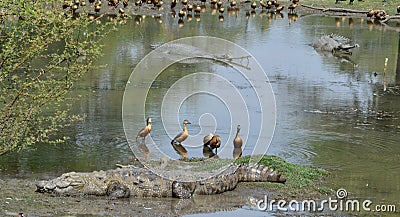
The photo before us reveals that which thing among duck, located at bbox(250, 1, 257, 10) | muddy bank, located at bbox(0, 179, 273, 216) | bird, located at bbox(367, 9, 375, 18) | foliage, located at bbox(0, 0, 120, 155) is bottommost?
bird, located at bbox(367, 9, 375, 18)

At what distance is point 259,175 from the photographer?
11922mm

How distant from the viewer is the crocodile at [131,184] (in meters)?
10.7

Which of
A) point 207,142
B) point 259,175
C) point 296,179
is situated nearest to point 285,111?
point 207,142

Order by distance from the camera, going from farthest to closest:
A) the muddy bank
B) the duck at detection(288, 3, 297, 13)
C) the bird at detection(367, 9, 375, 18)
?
the duck at detection(288, 3, 297, 13), the bird at detection(367, 9, 375, 18), the muddy bank

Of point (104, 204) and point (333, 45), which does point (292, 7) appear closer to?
point (333, 45)

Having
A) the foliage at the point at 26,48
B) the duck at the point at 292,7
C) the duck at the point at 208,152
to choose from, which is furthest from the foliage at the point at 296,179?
the duck at the point at 292,7

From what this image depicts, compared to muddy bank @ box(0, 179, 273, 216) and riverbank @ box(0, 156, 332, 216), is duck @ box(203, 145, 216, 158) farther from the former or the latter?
muddy bank @ box(0, 179, 273, 216)

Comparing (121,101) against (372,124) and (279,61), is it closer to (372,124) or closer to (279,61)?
(372,124)

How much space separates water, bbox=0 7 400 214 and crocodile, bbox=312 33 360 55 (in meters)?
0.42

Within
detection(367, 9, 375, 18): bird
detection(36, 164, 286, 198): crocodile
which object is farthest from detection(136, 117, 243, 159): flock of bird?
detection(367, 9, 375, 18): bird

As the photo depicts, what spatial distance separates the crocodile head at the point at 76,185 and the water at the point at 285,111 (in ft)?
2.81

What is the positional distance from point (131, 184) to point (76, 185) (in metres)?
0.73

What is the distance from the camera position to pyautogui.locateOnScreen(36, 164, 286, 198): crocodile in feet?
35.2

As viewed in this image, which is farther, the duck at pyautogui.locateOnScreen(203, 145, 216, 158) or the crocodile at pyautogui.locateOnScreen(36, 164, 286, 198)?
the duck at pyautogui.locateOnScreen(203, 145, 216, 158)
